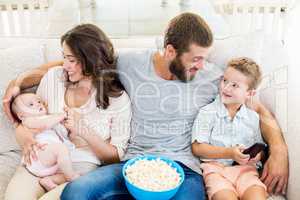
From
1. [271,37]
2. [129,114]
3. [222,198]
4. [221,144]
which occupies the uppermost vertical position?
[271,37]

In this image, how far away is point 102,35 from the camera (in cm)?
144

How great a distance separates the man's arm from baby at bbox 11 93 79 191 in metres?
0.71

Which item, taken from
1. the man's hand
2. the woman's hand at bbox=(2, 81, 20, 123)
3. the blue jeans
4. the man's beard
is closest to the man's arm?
the man's hand

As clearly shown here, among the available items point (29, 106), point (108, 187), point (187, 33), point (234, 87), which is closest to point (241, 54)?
point (234, 87)

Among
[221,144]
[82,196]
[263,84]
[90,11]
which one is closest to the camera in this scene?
[82,196]

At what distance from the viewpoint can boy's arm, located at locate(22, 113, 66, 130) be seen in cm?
143

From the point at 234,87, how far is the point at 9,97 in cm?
88

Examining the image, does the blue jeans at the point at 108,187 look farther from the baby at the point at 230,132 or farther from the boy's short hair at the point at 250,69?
the boy's short hair at the point at 250,69

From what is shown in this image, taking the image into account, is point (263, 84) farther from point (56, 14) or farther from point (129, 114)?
point (56, 14)

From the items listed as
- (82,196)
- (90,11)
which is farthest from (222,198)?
(90,11)

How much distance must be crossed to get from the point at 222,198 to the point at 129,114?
48 cm

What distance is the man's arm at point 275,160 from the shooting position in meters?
1.34

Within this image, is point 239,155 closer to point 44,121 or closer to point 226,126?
point 226,126

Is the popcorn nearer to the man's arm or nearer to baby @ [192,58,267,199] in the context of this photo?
baby @ [192,58,267,199]
